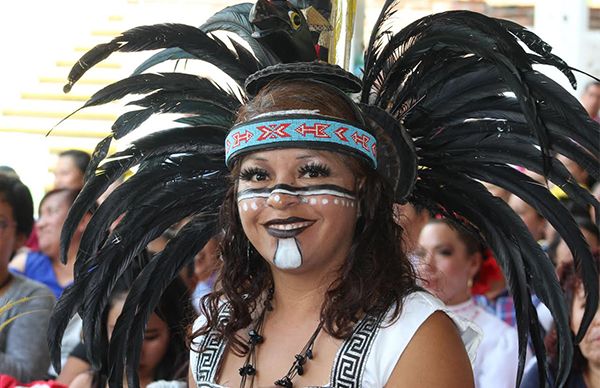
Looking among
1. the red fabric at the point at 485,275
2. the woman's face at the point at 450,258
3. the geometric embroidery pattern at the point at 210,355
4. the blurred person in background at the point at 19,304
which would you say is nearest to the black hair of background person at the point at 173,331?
the blurred person in background at the point at 19,304

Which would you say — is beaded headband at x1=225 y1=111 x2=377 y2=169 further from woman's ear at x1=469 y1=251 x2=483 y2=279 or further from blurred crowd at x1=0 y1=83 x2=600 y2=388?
woman's ear at x1=469 y1=251 x2=483 y2=279

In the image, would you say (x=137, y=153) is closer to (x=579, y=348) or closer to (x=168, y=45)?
(x=168, y=45)

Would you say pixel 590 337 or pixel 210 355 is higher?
pixel 210 355

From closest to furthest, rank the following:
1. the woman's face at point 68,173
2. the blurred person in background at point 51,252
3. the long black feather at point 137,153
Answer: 1. the long black feather at point 137,153
2. the blurred person in background at point 51,252
3. the woman's face at point 68,173

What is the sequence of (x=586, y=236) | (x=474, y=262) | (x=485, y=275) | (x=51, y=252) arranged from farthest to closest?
1. (x=51, y=252)
2. (x=485, y=275)
3. (x=474, y=262)
4. (x=586, y=236)

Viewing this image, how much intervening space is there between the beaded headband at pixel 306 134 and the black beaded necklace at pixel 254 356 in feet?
1.46

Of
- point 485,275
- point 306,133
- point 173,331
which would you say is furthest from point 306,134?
point 485,275

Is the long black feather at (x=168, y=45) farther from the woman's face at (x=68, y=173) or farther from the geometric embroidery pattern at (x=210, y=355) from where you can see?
the woman's face at (x=68, y=173)

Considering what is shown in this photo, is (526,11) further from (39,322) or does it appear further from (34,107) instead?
(39,322)

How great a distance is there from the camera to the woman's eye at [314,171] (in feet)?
8.81

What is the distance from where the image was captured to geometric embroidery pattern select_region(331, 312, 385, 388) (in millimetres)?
2586

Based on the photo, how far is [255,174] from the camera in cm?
274

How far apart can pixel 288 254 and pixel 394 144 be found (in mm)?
393

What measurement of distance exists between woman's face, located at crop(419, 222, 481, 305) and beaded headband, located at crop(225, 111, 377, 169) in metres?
2.34
